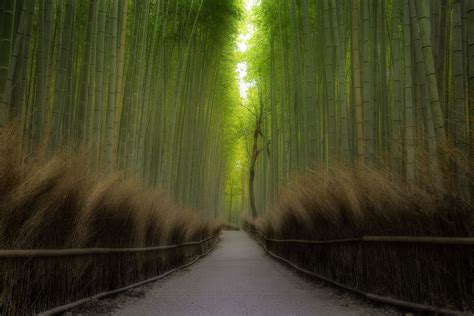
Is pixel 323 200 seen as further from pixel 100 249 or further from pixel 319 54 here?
pixel 319 54

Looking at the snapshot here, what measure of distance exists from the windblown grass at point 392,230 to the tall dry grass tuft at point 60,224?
80.9 inches

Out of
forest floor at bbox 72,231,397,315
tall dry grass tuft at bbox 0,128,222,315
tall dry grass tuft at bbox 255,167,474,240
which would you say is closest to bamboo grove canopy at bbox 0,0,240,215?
tall dry grass tuft at bbox 0,128,222,315

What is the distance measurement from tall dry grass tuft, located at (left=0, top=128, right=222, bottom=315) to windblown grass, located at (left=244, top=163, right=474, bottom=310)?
206 cm

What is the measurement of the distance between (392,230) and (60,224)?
2364 millimetres

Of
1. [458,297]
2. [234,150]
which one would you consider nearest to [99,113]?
[458,297]

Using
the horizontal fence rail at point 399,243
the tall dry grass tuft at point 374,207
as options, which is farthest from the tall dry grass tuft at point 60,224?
the horizontal fence rail at point 399,243

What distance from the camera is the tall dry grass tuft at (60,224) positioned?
7.68ft

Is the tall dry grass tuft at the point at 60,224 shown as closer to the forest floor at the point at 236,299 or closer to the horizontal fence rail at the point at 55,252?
the horizontal fence rail at the point at 55,252

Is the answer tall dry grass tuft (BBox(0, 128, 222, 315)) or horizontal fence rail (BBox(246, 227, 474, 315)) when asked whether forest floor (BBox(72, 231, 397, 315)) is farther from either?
tall dry grass tuft (BBox(0, 128, 222, 315))

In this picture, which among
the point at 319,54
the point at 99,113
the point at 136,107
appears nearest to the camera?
the point at 99,113

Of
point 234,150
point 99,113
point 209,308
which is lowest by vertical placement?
point 209,308

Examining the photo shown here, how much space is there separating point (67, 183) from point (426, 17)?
2864 millimetres

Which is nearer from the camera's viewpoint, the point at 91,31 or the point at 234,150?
the point at 91,31

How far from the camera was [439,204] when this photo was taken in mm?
2590
